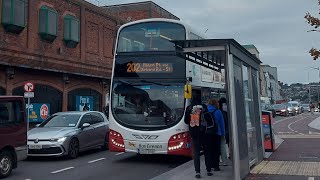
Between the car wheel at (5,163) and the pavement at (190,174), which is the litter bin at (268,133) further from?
the car wheel at (5,163)

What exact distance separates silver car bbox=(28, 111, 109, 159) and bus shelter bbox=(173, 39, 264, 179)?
5540 millimetres

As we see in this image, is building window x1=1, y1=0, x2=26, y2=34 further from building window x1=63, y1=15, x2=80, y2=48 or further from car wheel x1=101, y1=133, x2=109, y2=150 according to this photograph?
car wheel x1=101, y1=133, x2=109, y2=150

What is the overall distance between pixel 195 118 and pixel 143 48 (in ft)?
14.4

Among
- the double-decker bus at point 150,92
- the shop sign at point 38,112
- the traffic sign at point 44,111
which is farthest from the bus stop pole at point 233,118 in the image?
the traffic sign at point 44,111

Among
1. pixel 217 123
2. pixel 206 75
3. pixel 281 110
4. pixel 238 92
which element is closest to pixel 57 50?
pixel 206 75

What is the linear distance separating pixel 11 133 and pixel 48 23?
16420 mm

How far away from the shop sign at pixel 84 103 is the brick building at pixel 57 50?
70 millimetres

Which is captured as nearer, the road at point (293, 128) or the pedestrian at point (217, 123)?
the pedestrian at point (217, 123)

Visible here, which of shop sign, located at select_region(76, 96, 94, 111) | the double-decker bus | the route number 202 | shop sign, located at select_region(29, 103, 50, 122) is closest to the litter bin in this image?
the double-decker bus

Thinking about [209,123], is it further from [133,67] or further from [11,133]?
[11,133]

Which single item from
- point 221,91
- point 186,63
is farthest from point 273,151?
point 186,63

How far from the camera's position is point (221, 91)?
16625 mm

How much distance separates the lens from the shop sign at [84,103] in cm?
2968

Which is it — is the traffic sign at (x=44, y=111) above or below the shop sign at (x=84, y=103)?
below
